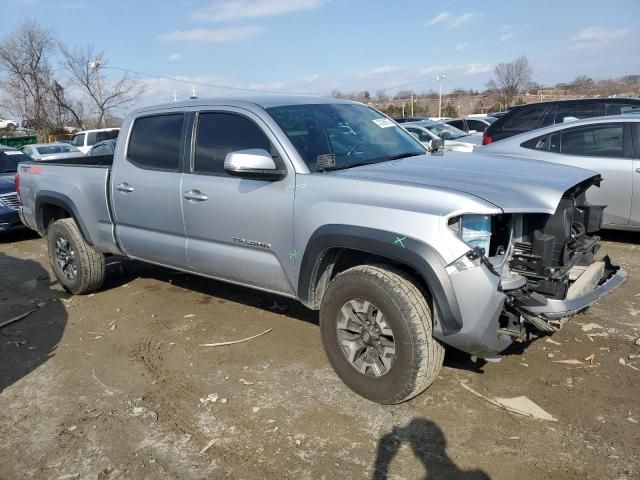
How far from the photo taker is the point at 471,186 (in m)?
3.10

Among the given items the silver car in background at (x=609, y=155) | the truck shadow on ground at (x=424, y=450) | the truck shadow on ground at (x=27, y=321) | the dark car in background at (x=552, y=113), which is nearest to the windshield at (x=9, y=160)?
the truck shadow on ground at (x=27, y=321)

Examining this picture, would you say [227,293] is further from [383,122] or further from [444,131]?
[444,131]

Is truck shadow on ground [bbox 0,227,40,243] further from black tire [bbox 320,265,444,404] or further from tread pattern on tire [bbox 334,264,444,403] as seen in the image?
tread pattern on tire [bbox 334,264,444,403]

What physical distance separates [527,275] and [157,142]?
321 cm

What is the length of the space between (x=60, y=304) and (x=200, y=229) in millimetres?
2361

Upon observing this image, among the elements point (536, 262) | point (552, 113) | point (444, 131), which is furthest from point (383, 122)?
point (444, 131)

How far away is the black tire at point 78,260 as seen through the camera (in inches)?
217

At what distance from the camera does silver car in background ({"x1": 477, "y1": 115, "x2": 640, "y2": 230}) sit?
627 cm

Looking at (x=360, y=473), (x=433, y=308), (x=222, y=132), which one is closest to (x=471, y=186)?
(x=433, y=308)

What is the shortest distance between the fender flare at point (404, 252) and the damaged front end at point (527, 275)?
0.23 ft

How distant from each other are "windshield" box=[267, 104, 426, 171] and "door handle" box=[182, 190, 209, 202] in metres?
0.82

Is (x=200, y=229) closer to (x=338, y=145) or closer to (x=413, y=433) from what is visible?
(x=338, y=145)

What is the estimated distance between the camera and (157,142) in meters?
4.67

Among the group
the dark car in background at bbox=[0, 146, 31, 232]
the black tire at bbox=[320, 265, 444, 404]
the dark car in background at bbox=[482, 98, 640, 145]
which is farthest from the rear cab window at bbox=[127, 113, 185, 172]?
the dark car in background at bbox=[482, 98, 640, 145]
